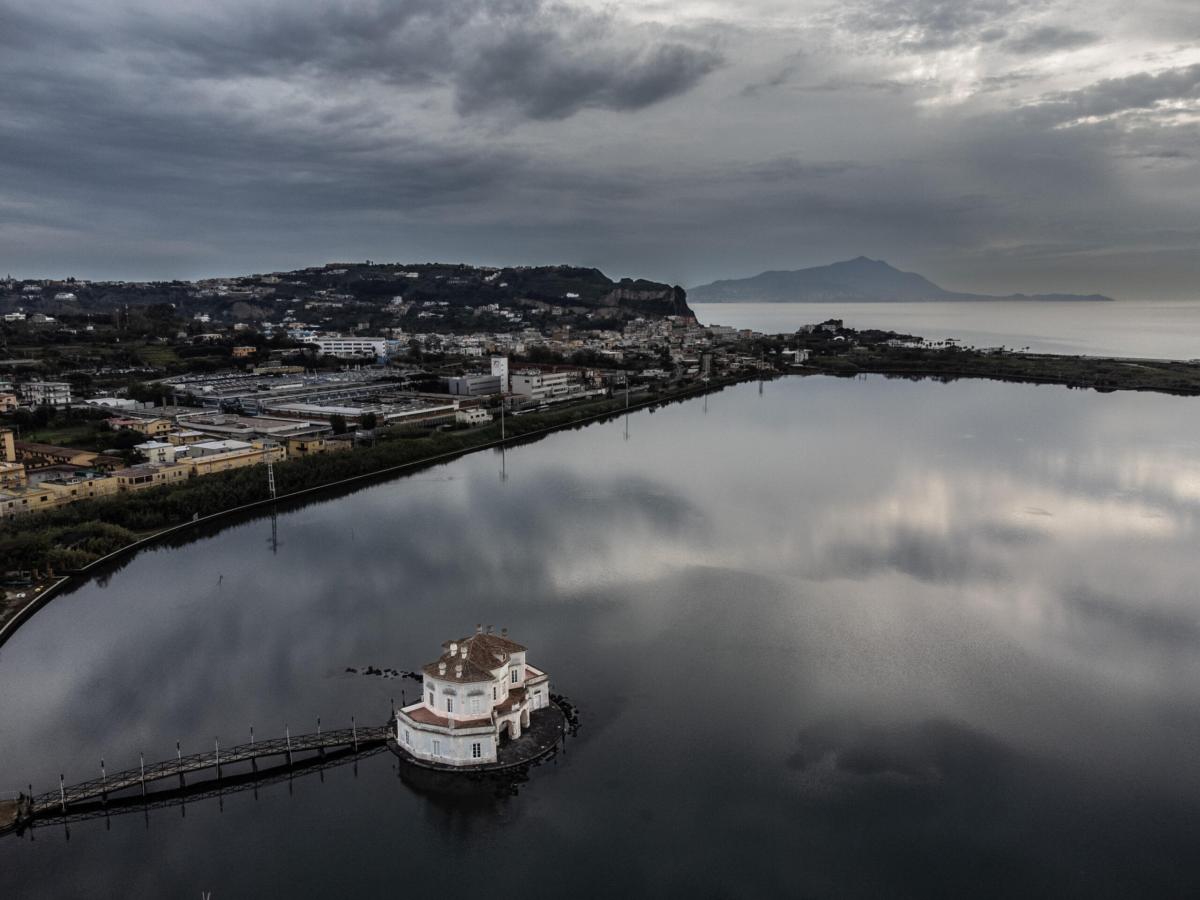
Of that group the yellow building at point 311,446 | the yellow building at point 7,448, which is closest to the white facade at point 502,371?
the yellow building at point 311,446

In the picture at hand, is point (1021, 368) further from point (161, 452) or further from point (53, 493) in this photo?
point (53, 493)

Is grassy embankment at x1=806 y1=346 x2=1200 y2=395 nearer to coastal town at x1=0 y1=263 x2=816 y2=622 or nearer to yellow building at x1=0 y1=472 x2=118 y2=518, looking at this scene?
coastal town at x1=0 y1=263 x2=816 y2=622

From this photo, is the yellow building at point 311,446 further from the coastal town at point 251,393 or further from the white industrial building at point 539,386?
the white industrial building at point 539,386

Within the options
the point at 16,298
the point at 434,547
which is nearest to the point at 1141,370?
the point at 434,547

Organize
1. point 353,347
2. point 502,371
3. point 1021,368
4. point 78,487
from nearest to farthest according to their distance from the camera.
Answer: point 78,487 → point 502,371 → point 1021,368 → point 353,347

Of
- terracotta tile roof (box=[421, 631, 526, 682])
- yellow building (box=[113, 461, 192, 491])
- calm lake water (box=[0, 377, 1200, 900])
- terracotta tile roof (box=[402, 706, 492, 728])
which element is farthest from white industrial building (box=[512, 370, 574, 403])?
terracotta tile roof (box=[402, 706, 492, 728])

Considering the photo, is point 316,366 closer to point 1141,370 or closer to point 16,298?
point 1141,370

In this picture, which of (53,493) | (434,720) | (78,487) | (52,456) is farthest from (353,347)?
(434,720)
